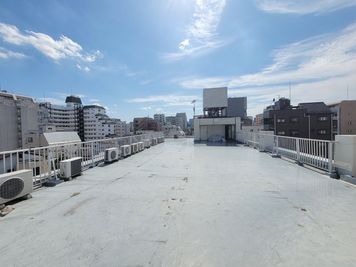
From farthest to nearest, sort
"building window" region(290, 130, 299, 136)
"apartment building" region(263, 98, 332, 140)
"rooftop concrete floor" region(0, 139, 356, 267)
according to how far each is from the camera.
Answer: "building window" region(290, 130, 299, 136)
"apartment building" region(263, 98, 332, 140)
"rooftop concrete floor" region(0, 139, 356, 267)

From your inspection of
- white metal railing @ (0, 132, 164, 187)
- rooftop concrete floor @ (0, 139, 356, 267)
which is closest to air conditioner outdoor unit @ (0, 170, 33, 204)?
rooftop concrete floor @ (0, 139, 356, 267)

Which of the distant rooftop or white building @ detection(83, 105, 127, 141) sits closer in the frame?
white building @ detection(83, 105, 127, 141)

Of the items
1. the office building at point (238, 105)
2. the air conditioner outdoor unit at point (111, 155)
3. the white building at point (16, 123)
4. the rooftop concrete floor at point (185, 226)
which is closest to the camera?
the rooftop concrete floor at point (185, 226)

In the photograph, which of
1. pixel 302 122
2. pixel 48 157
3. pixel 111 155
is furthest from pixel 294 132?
pixel 48 157

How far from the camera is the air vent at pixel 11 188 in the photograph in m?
3.29

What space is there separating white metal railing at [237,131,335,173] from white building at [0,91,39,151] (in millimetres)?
46582

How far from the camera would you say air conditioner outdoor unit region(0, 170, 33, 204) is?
329 centimetres

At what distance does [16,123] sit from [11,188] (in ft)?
184

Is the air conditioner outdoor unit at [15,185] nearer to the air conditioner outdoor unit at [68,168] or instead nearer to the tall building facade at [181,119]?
the air conditioner outdoor unit at [68,168]

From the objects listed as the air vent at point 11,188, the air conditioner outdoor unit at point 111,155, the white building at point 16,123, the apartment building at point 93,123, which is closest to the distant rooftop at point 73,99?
the apartment building at point 93,123

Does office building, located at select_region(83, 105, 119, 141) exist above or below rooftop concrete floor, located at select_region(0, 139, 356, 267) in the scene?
above

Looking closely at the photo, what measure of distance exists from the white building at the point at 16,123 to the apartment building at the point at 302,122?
163ft

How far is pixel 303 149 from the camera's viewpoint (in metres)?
7.29

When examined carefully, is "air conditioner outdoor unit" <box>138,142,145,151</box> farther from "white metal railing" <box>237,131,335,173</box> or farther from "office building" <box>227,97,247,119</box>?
"office building" <box>227,97,247,119</box>
